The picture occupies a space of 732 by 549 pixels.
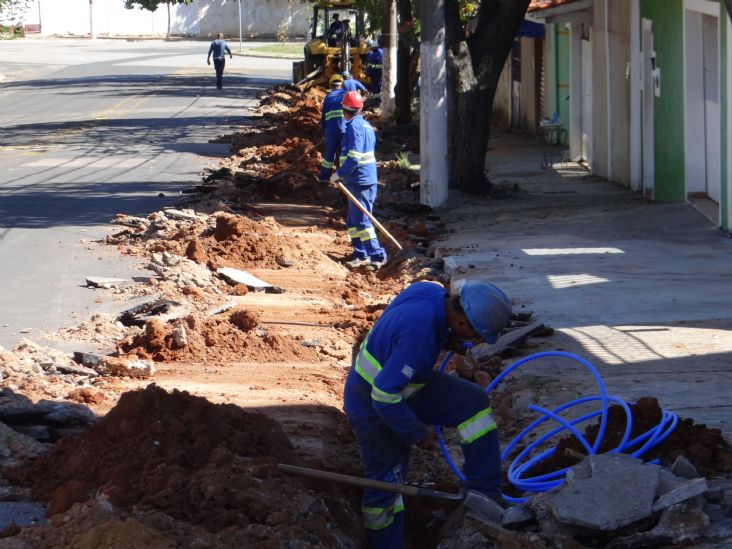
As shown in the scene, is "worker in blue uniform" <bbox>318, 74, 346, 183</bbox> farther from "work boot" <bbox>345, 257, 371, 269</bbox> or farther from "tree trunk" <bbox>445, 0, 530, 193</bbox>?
"tree trunk" <bbox>445, 0, 530, 193</bbox>

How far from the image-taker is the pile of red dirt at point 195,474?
5.50 m

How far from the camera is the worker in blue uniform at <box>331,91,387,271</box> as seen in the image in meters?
13.5

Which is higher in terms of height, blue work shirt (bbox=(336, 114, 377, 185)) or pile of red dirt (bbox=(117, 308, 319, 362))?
blue work shirt (bbox=(336, 114, 377, 185))

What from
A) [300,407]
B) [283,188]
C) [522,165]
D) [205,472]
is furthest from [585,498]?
[522,165]

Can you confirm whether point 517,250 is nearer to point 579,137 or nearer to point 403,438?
point 403,438

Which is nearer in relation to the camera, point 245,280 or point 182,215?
point 245,280

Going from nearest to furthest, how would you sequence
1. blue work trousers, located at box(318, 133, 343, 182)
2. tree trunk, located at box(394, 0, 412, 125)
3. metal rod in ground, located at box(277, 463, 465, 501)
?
metal rod in ground, located at box(277, 463, 465, 501) < blue work trousers, located at box(318, 133, 343, 182) < tree trunk, located at box(394, 0, 412, 125)

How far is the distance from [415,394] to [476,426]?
1.28 ft

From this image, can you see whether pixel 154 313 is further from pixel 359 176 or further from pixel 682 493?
pixel 682 493

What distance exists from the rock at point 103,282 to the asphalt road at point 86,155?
165 millimetres

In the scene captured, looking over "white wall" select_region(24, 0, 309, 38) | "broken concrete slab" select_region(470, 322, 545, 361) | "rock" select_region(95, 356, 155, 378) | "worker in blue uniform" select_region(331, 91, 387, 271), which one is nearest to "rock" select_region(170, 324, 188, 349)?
"rock" select_region(95, 356, 155, 378)

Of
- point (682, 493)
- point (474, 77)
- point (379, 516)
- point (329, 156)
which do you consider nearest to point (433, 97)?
point (474, 77)

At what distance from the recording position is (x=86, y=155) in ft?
80.2

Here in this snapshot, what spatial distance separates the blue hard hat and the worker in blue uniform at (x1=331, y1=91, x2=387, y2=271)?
8.19 metres
